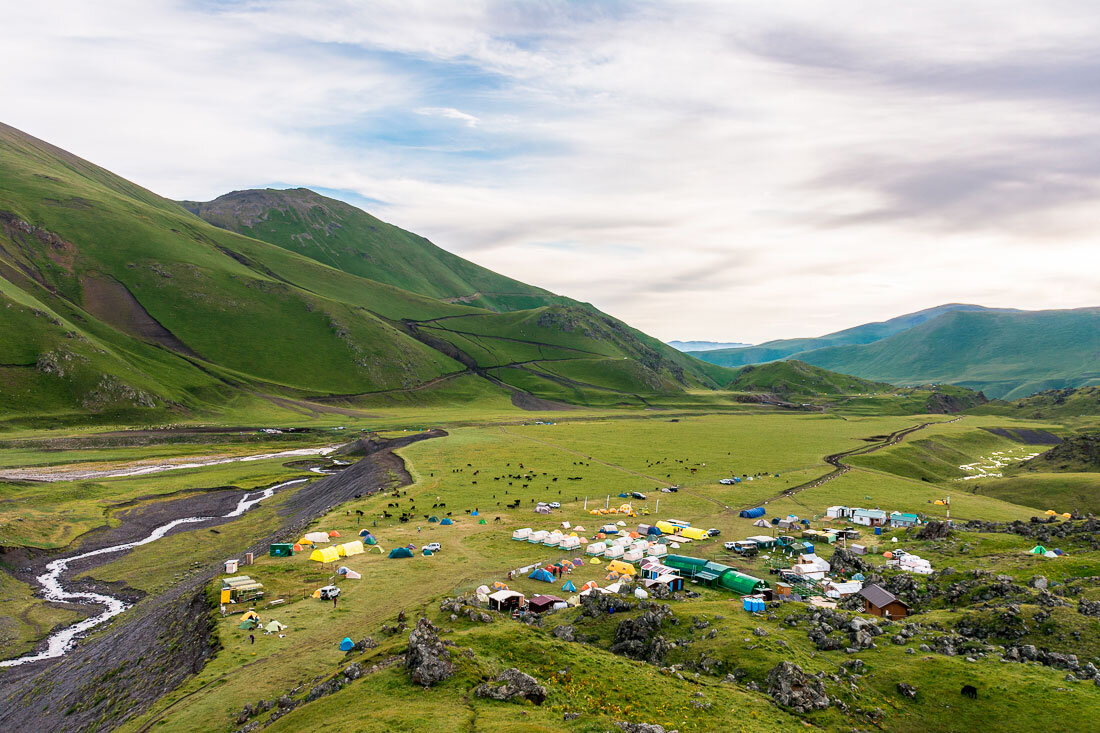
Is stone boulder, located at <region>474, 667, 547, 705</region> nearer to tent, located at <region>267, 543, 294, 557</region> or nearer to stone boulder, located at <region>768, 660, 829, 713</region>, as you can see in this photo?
stone boulder, located at <region>768, 660, 829, 713</region>

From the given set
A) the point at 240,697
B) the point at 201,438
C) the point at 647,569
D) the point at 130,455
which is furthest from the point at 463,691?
the point at 201,438

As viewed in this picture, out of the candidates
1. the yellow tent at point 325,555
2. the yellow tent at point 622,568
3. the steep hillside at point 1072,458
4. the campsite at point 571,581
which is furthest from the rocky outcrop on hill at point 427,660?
the steep hillside at point 1072,458

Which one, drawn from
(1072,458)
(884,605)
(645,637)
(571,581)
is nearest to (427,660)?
(645,637)

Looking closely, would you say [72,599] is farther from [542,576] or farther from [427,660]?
[427,660]

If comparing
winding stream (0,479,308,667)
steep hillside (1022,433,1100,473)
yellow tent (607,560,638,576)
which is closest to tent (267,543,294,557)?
winding stream (0,479,308,667)

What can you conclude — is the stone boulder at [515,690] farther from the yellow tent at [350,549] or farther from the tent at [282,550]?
the tent at [282,550]

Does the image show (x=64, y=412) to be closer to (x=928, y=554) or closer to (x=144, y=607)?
(x=144, y=607)
